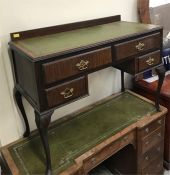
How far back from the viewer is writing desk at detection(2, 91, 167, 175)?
127 cm

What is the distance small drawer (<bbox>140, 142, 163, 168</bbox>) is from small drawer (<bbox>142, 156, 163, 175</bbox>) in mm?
34

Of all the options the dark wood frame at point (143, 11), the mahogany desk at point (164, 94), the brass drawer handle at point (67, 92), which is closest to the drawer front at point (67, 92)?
the brass drawer handle at point (67, 92)

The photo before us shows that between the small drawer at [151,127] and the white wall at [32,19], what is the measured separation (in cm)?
47

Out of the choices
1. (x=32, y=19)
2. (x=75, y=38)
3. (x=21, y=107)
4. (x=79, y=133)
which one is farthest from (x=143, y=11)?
(x=21, y=107)

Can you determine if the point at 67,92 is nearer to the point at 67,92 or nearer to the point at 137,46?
the point at 67,92

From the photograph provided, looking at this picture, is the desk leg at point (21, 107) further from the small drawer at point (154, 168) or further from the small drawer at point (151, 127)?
the small drawer at point (154, 168)

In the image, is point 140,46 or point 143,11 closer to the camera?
point 140,46

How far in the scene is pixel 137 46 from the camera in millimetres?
1339

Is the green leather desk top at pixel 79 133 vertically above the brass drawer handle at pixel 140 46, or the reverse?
the brass drawer handle at pixel 140 46

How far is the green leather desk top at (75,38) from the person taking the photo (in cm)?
110

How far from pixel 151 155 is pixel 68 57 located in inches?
38.9

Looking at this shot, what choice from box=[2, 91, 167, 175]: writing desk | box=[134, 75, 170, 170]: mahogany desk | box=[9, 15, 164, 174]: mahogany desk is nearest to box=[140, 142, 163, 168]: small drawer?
box=[2, 91, 167, 175]: writing desk

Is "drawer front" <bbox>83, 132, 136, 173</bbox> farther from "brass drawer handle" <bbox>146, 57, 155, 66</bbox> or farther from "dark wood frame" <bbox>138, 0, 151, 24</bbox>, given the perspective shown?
"dark wood frame" <bbox>138, 0, 151, 24</bbox>

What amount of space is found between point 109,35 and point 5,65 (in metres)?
0.60
